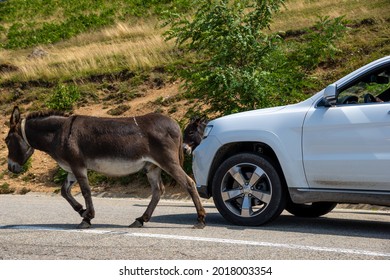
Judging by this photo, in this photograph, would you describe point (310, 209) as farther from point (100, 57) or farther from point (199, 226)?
point (100, 57)

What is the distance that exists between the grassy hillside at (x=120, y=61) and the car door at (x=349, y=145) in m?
11.5

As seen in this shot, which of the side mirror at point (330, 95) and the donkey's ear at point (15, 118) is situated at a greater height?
the side mirror at point (330, 95)

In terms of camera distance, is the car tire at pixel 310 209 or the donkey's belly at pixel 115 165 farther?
the car tire at pixel 310 209

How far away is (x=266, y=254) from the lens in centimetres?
815

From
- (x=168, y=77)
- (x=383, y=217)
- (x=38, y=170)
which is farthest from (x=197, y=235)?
(x=168, y=77)

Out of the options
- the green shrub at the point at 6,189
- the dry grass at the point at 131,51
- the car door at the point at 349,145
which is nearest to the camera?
the car door at the point at 349,145

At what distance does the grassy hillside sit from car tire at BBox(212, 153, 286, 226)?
416 inches

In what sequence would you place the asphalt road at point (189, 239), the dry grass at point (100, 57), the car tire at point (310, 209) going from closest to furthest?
1. the asphalt road at point (189, 239)
2. the car tire at point (310, 209)
3. the dry grass at point (100, 57)

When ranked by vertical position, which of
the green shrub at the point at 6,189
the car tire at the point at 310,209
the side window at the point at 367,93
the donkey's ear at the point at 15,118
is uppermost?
the side window at the point at 367,93

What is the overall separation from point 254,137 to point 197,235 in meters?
1.59

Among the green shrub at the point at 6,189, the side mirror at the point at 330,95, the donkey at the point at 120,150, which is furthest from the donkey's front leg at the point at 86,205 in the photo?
the green shrub at the point at 6,189

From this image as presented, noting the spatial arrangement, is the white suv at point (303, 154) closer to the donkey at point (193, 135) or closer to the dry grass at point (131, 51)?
the donkey at point (193, 135)

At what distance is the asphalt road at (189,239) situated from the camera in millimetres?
8195

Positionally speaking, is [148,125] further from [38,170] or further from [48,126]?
[38,170]
